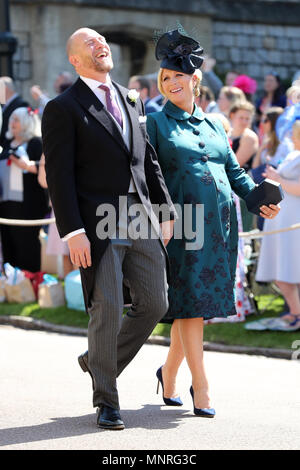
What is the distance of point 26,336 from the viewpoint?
9.70m

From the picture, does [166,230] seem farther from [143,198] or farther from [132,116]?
[132,116]

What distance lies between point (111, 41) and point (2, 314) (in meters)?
13.5

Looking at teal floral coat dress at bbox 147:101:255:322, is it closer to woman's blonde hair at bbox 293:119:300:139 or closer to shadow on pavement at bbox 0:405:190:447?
shadow on pavement at bbox 0:405:190:447

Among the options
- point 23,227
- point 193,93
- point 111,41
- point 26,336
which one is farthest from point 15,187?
point 111,41

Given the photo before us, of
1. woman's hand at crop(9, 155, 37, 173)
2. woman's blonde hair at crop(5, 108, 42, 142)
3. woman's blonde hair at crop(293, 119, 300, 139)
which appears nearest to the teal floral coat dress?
woman's blonde hair at crop(293, 119, 300, 139)

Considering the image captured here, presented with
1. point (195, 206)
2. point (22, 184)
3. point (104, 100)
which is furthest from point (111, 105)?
point (22, 184)

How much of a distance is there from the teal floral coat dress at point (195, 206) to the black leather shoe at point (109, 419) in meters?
0.66

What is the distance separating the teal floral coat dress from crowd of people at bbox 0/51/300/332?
9.12ft

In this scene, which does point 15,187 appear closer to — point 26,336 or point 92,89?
point 26,336

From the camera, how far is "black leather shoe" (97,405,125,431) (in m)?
5.80

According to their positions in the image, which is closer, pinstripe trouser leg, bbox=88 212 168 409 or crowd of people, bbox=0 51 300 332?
pinstripe trouser leg, bbox=88 212 168 409

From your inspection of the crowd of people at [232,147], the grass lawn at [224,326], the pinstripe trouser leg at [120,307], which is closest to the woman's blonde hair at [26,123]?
the crowd of people at [232,147]

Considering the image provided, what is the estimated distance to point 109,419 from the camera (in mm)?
5820

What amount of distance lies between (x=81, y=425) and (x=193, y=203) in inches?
50.4
